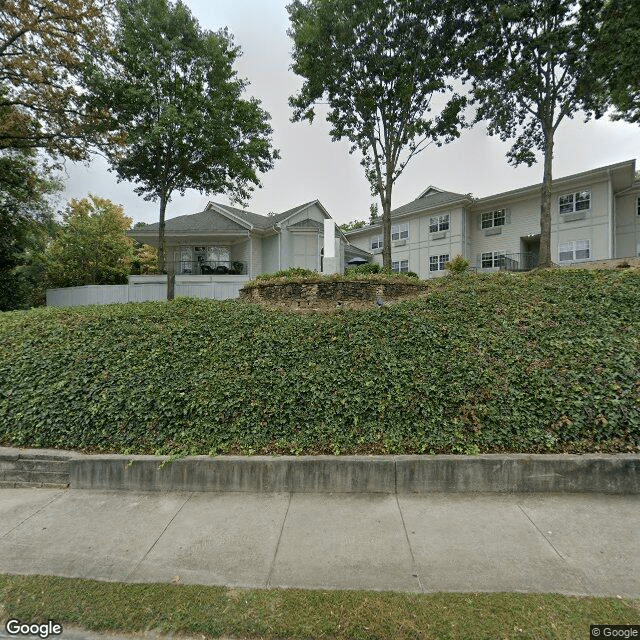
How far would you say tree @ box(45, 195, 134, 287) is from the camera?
19391 millimetres

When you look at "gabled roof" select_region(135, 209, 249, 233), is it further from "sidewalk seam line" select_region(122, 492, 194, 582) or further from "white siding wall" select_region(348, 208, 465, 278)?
"sidewalk seam line" select_region(122, 492, 194, 582)

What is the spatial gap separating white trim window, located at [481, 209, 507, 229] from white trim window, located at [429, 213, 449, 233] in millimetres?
2400

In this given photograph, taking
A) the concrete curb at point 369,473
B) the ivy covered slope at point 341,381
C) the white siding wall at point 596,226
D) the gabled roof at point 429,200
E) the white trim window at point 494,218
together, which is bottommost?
the concrete curb at point 369,473

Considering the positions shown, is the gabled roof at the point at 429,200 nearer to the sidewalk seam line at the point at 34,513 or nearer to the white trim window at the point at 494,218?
the white trim window at the point at 494,218

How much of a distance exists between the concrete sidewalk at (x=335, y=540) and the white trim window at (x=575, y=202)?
20.6 metres

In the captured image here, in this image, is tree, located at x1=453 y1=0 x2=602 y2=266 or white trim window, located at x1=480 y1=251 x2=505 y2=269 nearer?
tree, located at x1=453 y1=0 x2=602 y2=266

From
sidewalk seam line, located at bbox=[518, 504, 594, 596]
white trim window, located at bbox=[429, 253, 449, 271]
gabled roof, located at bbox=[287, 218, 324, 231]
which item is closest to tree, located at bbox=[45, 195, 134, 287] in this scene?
gabled roof, located at bbox=[287, 218, 324, 231]

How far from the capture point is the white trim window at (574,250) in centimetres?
1791

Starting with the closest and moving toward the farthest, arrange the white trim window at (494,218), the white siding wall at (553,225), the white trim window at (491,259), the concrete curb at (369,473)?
the concrete curb at (369,473), the white siding wall at (553,225), the white trim window at (494,218), the white trim window at (491,259)

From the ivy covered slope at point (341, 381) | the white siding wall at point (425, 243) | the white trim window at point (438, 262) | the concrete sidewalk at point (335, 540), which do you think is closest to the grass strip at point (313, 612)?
the concrete sidewalk at point (335, 540)

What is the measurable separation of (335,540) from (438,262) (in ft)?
73.4


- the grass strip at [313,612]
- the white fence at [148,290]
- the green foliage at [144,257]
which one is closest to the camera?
the grass strip at [313,612]

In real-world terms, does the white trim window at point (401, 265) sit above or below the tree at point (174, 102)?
below

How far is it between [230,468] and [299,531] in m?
1.06
